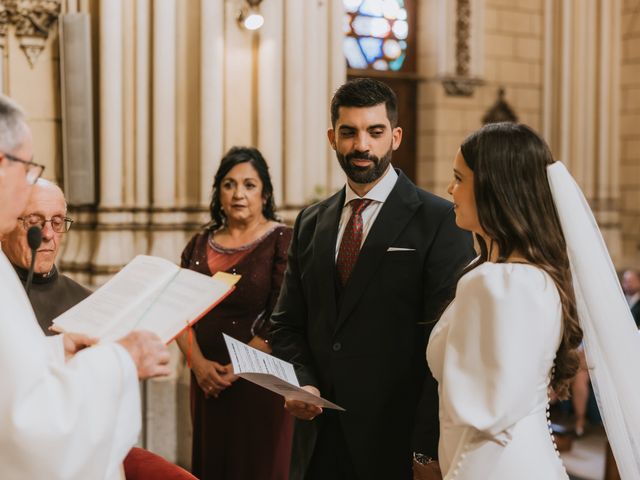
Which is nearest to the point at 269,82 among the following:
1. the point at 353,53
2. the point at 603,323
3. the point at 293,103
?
the point at 293,103

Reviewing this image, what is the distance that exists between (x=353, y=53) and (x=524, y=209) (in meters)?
5.45

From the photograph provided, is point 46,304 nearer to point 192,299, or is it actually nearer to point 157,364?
point 192,299

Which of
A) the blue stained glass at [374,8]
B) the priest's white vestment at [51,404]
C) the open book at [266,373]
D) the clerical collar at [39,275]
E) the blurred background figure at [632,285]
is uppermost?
the blue stained glass at [374,8]

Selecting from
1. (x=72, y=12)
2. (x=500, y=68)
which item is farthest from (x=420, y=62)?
(x=72, y=12)

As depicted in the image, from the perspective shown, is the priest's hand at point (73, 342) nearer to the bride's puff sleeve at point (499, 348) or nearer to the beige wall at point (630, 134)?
the bride's puff sleeve at point (499, 348)

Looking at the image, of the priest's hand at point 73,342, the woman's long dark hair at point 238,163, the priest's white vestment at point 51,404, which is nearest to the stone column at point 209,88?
the woman's long dark hair at point 238,163

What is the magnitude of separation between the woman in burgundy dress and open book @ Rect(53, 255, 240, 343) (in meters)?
1.37

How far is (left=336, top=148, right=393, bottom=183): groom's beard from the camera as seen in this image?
2.63m

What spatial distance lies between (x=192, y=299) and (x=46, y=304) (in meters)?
0.92

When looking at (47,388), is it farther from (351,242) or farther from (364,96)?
(364,96)

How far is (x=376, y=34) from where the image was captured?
7.37m

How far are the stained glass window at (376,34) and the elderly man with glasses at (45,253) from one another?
4.74m

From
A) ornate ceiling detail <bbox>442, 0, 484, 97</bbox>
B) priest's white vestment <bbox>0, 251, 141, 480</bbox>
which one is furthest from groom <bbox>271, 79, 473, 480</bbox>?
ornate ceiling detail <bbox>442, 0, 484, 97</bbox>

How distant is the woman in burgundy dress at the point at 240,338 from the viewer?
136 inches
